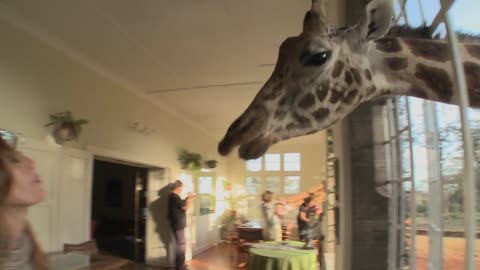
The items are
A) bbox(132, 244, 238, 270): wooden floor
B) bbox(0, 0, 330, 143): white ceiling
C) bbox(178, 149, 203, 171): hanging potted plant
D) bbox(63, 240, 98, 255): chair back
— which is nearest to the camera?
bbox(0, 0, 330, 143): white ceiling

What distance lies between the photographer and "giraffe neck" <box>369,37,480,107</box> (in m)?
1.09

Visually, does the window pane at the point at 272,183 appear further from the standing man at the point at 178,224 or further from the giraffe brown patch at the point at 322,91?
the giraffe brown patch at the point at 322,91

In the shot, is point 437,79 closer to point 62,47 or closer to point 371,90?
point 371,90

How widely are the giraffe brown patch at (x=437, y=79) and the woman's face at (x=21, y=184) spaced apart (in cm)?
124

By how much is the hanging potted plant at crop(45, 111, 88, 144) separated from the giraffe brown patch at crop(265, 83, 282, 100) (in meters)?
3.82

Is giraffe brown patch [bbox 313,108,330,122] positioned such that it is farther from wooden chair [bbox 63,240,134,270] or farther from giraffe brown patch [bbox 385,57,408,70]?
wooden chair [bbox 63,240,134,270]

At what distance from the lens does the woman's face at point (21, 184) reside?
112cm

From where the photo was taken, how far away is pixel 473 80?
3.57 feet

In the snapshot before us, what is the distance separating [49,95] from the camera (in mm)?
4230

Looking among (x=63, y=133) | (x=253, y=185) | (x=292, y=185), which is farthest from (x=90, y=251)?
(x=292, y=185)

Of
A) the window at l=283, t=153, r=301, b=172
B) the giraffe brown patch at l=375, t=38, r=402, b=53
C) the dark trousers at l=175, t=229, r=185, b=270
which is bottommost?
the dark trousers at l=175, t=229, r=185, b=270

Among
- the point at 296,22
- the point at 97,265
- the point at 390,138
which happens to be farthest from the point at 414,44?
the point at 97,265

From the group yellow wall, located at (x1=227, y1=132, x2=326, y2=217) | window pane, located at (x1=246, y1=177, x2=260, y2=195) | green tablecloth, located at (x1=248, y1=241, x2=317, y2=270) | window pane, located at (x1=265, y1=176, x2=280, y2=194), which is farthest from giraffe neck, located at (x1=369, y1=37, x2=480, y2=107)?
window pane, located at (x1=246, y1=177, x2=260, y2=195)

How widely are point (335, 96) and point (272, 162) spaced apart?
11470 millimetres
